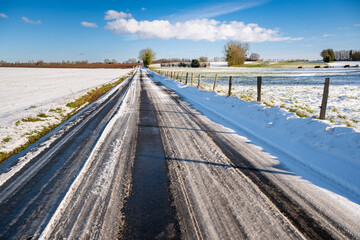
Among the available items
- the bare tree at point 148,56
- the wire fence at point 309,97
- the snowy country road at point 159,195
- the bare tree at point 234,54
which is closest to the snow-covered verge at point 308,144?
the snowy country road at point 159,195

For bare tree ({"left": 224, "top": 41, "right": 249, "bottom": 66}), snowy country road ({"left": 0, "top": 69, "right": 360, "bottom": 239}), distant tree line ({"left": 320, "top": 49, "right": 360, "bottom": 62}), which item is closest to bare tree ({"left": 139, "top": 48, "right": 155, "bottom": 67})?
bare tree ({"left": 224, "top": 41, "right": 249, "bottom": 66})

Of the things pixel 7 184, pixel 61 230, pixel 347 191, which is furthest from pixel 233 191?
pixel 7 184

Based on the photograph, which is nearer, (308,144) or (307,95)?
(308,144)

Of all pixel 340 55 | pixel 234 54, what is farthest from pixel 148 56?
pixel 340 55

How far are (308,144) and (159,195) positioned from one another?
14.3ft

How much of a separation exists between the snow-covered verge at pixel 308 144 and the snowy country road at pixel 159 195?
1.51ft

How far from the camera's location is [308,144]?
525 cm

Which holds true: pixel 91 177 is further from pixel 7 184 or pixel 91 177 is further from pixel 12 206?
pixel 7 184

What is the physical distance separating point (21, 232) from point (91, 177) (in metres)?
1.28

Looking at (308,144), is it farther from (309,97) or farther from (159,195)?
(309,97)

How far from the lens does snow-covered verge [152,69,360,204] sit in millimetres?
3787

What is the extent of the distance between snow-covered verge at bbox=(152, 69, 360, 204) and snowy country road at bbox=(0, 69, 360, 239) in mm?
462

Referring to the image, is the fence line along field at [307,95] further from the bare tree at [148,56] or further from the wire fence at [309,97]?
the bare tree at [148,56]

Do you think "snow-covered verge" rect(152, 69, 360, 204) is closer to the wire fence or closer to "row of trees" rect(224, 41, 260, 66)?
the wire fence
